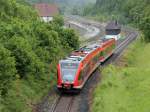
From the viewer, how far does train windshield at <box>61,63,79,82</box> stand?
1618 inches

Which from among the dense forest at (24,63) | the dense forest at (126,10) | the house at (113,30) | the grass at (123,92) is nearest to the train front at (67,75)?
the dense forest at (24,63)

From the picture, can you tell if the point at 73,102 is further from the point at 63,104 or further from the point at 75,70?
the point at 75,70

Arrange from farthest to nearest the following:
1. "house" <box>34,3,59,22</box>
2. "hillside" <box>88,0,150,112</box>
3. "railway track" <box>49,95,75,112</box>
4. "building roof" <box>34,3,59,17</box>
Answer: "building roof" <box>34,3,59,17</box> < "house" <box>34,3,59,22</box> < "railway track" <box>49,95,75,112</box> < "hillside" <box>88,0,150,112</box>

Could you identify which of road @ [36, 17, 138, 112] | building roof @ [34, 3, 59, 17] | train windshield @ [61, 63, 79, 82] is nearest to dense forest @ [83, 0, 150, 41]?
building roof @ [34, 3, 59, 17]

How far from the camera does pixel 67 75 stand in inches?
1625

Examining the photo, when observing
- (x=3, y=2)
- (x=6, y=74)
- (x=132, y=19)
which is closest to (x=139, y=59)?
(x=3, y=2)

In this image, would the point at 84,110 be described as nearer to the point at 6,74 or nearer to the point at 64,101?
the point at 64,101

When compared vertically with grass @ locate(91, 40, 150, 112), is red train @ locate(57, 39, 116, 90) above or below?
above

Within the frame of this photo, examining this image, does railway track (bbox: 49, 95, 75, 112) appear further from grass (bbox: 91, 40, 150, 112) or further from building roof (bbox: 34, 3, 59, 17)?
building roof (bbox: 34, 3, 59, 17)

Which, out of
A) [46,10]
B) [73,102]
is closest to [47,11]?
[46,10]

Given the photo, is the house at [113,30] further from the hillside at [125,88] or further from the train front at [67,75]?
the train front at [67,75]

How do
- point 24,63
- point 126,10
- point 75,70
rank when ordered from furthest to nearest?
point 126,10
point 75,70
point 24,63

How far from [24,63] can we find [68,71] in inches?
220

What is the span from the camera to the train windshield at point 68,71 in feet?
135
